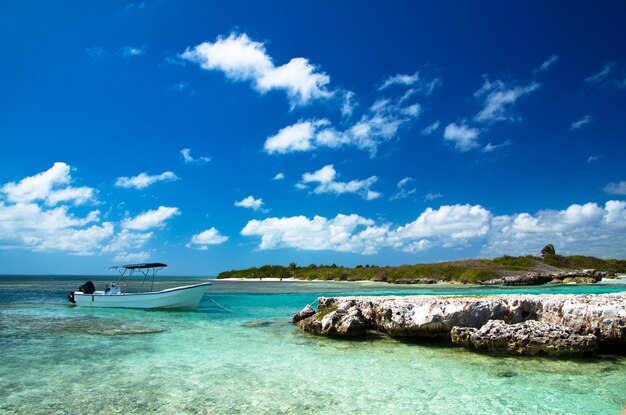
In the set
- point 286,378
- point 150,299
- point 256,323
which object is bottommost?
point 256,323

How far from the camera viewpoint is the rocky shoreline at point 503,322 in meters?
11.9

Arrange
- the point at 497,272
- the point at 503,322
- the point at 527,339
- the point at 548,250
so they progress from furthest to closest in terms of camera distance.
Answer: the point at 548,250
the point at 497,272
the point at 503,322
the point at 527,339

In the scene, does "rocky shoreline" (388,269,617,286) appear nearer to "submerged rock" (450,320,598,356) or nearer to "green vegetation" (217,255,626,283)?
"green vegetation" (217,255,626,283)

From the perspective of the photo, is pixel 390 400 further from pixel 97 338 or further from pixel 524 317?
pixel 97 338

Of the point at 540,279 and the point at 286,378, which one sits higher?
the point at 286,378

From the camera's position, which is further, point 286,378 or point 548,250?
point 548,250

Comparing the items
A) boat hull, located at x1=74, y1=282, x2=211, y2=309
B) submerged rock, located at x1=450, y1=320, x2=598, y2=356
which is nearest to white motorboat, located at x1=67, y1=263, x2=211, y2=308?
boat hull, located at x1=74, y1=282, x2=211, y2=309

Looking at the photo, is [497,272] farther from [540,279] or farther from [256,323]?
[256,323]

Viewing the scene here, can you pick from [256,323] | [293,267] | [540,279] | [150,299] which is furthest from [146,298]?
[293,267]

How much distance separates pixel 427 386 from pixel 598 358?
20.0 ft

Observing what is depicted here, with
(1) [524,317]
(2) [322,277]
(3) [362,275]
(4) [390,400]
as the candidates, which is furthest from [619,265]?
(4) [390,400]

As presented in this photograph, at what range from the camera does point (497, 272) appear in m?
74.2

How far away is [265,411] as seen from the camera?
7.80m

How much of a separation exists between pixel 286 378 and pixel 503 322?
25.5ft
